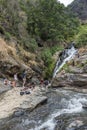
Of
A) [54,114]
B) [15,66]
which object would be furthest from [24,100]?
[15,66]

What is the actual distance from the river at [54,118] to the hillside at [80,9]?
327 ft

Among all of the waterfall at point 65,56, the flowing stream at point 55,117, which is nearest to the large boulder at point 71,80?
the flowing stream at point 55,117

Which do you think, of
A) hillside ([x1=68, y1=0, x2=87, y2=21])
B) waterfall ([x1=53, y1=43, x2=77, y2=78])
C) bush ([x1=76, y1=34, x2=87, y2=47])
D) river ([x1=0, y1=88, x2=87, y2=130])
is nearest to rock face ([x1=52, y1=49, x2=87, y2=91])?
river ([x1=0, y1=88, x2=87, y2=130])

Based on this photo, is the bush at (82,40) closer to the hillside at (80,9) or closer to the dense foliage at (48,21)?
the dense foliage at (48,21)

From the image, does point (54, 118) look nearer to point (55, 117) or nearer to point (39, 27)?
point (55, 117)

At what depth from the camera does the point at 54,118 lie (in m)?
24.3

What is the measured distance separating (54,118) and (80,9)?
11186cm

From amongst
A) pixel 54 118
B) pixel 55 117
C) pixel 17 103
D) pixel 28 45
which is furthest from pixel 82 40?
pixel 54 118

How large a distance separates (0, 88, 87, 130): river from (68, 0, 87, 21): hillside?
9961 cm

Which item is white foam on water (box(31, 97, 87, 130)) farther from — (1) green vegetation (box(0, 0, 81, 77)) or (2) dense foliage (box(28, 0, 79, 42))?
(2) dense foliage (box(28, 0, 79, 42))

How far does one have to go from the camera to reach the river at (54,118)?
72.4 ft

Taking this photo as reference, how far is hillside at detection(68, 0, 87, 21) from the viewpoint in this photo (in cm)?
12725

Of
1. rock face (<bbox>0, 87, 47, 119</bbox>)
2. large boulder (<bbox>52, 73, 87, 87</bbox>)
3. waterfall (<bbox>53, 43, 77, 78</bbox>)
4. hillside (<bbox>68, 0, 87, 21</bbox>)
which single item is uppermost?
hillside (<bbox>68, 0, 87, 21</bbox>)

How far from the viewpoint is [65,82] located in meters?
41.5
